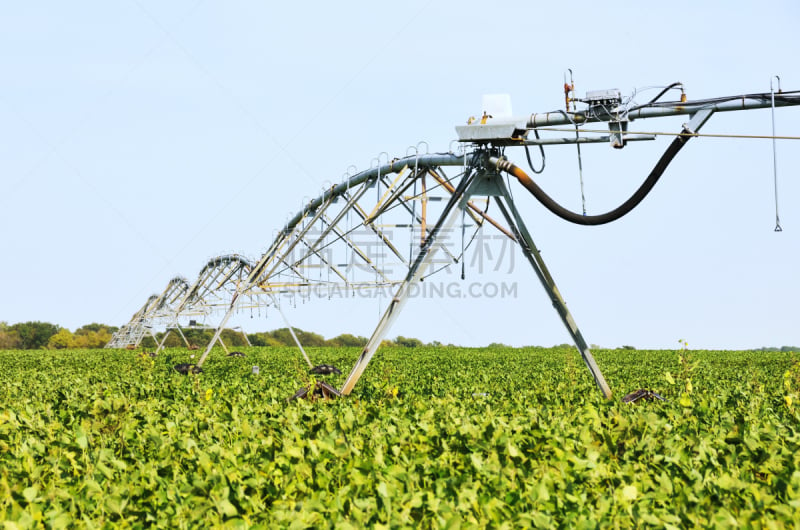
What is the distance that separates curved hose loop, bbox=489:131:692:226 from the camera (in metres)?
10.3

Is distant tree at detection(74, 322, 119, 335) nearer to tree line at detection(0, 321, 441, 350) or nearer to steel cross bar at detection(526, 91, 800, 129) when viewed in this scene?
tree line at detection(0, 321, 441, 350)

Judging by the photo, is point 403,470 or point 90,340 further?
point 90,340

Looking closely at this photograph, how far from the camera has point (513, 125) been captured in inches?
458

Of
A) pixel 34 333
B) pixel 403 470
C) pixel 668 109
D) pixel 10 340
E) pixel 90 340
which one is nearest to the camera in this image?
pixel 403 470

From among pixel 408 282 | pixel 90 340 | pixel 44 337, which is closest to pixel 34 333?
pixel 44 337

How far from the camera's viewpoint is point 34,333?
76562mm

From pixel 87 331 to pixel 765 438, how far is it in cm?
8352

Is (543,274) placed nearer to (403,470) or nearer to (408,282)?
(408,282)

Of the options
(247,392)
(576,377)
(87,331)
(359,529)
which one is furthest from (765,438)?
(87,331)

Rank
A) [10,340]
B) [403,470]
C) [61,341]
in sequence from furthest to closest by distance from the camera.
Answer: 1. [10,340]
2. [61,341]
3. [403,470]

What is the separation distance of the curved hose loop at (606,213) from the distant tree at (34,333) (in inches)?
2993

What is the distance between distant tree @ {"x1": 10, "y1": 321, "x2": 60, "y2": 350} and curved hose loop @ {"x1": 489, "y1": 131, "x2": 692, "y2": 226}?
7603 centimetres

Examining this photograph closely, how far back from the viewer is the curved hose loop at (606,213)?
10.3 m

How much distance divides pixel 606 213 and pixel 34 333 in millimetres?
79153
